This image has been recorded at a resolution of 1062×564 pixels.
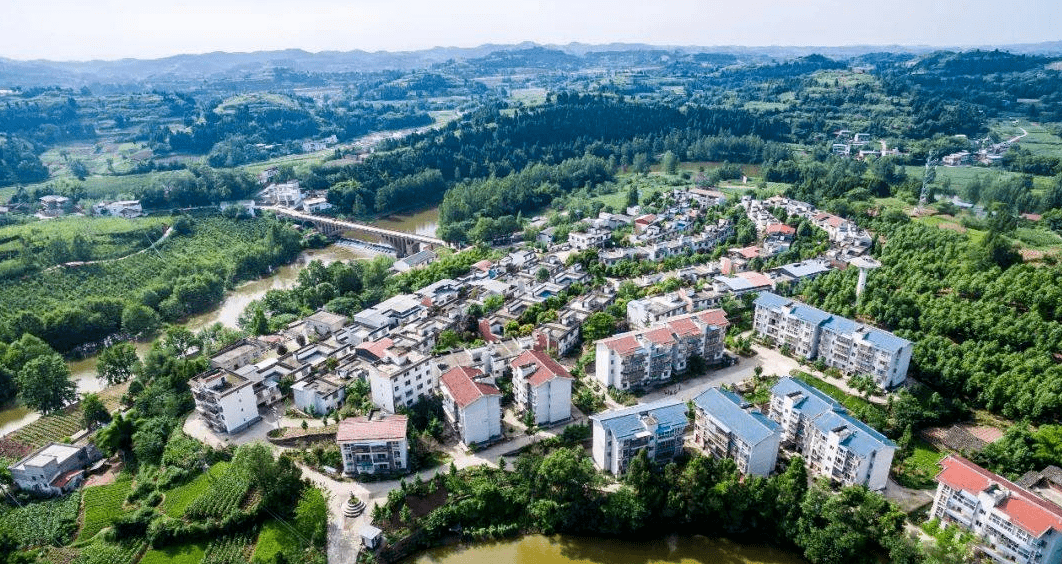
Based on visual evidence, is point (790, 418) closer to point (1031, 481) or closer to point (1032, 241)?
point (1031, 481)

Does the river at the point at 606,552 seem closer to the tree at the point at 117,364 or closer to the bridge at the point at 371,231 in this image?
the tree at the point at 117,364

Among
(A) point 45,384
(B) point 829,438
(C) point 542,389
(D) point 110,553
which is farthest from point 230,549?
(B) point 829,438

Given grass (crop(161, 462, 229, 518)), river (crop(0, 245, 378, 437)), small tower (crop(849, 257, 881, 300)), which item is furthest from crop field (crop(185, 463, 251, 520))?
small tower (crop(849, 257, 881, 300))

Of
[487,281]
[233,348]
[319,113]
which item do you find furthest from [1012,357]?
[319,113]

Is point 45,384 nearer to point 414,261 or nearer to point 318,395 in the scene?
point 318,395

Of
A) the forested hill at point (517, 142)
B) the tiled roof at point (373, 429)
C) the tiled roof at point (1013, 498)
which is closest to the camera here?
the tiled roof at point (1013, 498)

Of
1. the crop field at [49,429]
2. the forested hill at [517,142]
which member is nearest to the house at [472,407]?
the crop field at [49,429]
